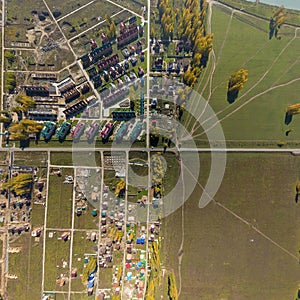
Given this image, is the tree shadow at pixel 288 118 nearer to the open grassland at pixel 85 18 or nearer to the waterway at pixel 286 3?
the waterway at pixel 286 3

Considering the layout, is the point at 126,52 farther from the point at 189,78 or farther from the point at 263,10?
the point at 263,10

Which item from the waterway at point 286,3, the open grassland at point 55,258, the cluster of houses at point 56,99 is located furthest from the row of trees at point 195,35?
the open grassland at point 55,258

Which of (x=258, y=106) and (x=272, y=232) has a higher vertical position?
(x=258, y=106)

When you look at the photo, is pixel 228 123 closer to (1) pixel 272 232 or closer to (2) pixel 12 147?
(1) pixel 272 232

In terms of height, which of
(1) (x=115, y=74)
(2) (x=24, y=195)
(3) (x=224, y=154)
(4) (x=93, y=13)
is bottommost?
(2) (x=24, y=195)

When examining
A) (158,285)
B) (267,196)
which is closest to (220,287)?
(158,285)
